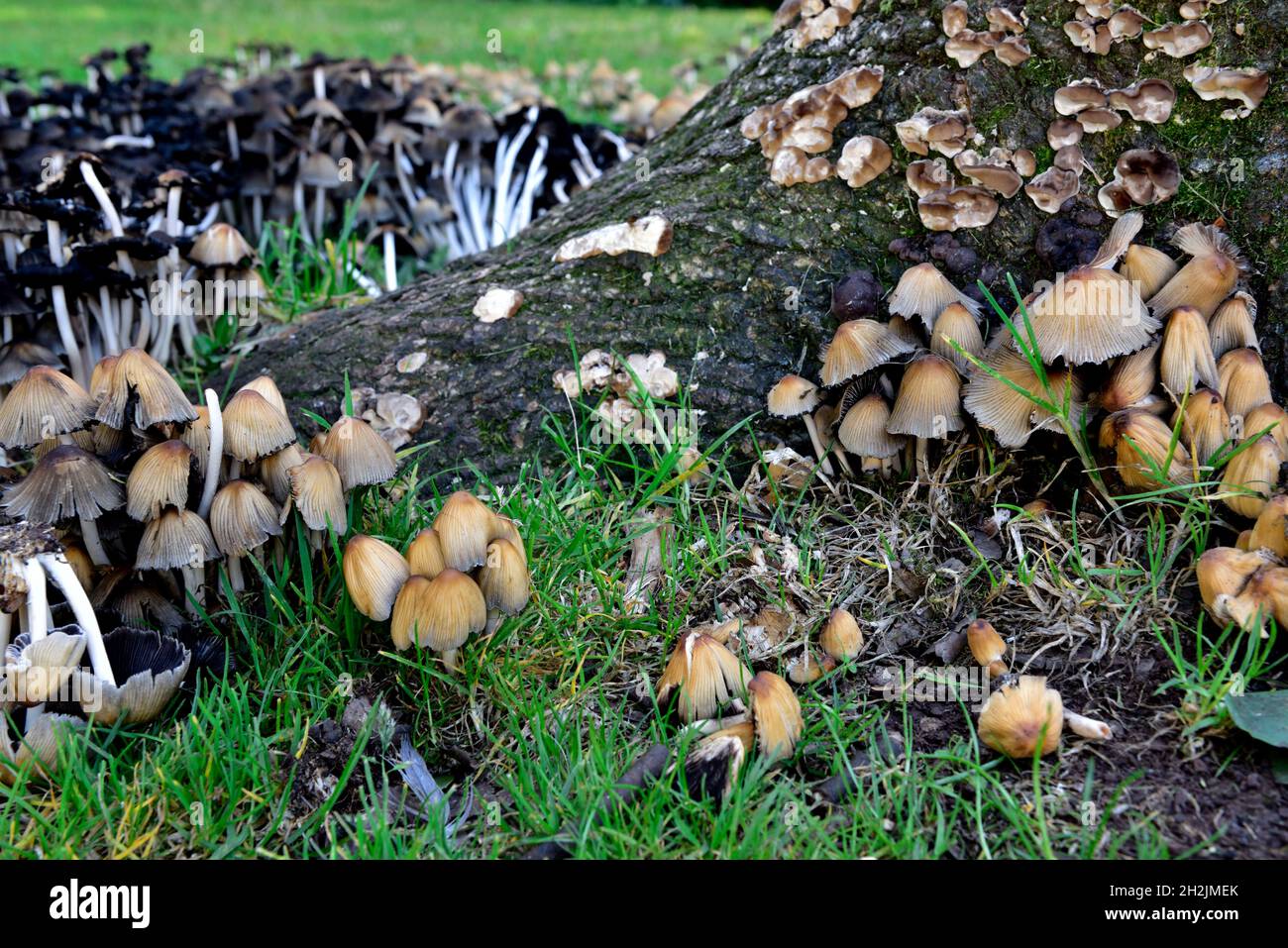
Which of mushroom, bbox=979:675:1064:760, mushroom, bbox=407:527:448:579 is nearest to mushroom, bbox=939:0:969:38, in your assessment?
mushroom, bbox=979:675:1064:760

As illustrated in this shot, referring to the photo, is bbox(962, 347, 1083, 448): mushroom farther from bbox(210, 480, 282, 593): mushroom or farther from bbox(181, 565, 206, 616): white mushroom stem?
bbox(181, 565, 206, 616): white mushroom stem

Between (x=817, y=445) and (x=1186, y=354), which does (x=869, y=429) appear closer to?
(x=817, y=445)

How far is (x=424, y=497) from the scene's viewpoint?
2414 millimetres

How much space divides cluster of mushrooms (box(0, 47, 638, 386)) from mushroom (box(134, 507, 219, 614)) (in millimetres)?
1136

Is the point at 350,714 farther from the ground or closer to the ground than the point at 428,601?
closer to the ground

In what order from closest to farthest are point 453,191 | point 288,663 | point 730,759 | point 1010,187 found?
point 730,759
point 288,663
point 1010,187
point 453,191

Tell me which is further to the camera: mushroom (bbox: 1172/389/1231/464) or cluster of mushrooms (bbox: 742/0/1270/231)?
Result: cluster of mushrooms (bbox: 742/0/1270/231)

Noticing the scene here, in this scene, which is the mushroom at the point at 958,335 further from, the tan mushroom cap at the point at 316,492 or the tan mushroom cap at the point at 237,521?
the tan mushroom cap at the point at 237,521

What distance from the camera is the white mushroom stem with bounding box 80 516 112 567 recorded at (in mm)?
1926

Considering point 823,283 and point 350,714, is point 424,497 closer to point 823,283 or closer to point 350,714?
point 350,714

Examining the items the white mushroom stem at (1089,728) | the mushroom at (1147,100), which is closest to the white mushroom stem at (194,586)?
the white mushroom stem at (1089,728)

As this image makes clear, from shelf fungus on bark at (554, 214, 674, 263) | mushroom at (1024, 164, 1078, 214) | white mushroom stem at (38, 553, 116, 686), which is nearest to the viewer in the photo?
white mushroom stem at (38, 553, 116, 686)
